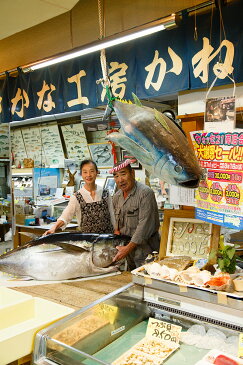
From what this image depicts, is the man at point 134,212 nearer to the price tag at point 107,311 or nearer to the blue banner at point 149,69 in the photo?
the blue banner at point 149,69

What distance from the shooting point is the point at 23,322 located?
7.80ft

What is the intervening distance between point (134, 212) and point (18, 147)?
20.2ft

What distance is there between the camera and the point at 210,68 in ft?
11.0

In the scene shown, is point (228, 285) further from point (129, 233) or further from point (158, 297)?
point (129, 233)

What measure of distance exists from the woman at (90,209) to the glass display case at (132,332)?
6.22 feet

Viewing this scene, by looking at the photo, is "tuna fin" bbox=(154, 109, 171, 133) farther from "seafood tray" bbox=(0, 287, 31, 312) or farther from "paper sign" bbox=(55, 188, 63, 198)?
"paper sign" bbox=(55, 188, 63, 198)

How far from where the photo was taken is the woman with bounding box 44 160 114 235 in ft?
14.2

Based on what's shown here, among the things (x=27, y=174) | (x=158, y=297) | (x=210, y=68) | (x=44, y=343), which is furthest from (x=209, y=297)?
(x=27, y=174)

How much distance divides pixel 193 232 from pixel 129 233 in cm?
142

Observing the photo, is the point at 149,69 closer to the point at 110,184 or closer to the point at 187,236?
the point at 187,236

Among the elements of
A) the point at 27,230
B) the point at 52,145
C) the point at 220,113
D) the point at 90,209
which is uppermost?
the point at 52,145

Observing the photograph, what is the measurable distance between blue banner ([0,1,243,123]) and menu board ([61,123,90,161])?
2.18 m

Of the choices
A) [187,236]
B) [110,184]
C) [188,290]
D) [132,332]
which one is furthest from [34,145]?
[188,290]

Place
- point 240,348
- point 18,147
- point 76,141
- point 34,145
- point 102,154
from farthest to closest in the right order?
point 18,147, point 34,145, point 76,141, point 102,154, point 240,348
